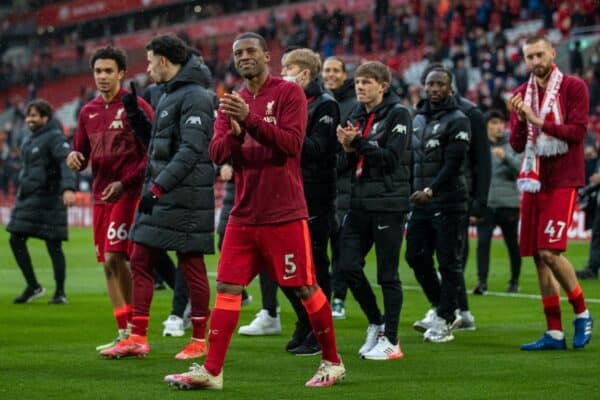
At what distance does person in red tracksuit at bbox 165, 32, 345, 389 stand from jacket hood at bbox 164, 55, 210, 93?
4.25 feet

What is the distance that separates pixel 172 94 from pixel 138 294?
135 centimetres

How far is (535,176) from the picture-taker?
9.32m

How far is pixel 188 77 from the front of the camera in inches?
351

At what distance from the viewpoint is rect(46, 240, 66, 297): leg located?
1377 centimetres

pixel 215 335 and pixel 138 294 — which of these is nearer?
pixel 215 335

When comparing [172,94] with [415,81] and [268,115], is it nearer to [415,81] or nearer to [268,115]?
[268,115]

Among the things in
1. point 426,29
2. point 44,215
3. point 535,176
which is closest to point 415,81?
point 426,29

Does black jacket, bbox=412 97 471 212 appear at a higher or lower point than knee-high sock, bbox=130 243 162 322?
higher

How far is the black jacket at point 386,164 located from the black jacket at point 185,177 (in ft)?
3.46

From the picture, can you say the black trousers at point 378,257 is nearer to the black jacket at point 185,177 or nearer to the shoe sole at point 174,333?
the black jacket at point 185,177

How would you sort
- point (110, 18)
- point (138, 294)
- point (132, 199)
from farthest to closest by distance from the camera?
point (110, 18)
point (132, 199)
point (138, 294)

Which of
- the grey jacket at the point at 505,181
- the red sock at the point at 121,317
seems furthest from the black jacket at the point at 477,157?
the grey jacket at the point at 505,181

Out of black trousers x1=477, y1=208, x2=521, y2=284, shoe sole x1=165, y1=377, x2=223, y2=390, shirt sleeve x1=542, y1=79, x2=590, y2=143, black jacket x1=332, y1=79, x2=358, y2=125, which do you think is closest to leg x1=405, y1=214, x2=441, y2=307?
black jacket x1=332, y1=79, x2=358, y2=125

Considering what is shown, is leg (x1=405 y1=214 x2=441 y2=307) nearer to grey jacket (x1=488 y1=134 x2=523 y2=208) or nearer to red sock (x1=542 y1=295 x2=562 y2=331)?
red sock (x1=542 y1=295 x2=562 y2=331)
